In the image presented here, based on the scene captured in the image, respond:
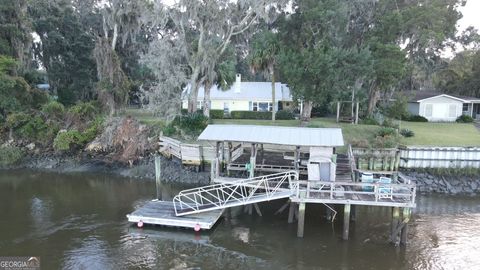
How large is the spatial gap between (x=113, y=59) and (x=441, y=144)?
2731cm

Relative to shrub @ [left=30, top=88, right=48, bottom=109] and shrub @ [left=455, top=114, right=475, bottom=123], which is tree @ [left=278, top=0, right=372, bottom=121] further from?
shrub @ [left=30, top=88, right=48, bottom=109]

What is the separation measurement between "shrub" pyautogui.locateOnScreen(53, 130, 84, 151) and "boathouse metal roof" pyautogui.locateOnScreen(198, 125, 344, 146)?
47.6 feet

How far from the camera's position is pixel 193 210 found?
→ 18156 millimetres

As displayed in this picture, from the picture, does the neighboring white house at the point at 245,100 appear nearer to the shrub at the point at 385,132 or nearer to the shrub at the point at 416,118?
the shrub at the point at 416,118

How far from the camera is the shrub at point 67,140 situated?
3030 centimetres

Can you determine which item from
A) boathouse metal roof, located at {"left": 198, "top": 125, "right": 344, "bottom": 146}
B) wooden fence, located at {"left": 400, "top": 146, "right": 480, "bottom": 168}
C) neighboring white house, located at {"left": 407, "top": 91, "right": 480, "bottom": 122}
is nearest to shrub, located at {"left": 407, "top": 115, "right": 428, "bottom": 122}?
neighboring white house, located at {"left": 407, "top": 91, "right": 480, "bottom": 122}

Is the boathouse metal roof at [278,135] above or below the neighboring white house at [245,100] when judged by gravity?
below

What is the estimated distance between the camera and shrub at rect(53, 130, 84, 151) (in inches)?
1193

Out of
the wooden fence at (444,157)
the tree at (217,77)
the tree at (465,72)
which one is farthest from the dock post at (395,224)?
the tree at (465,72)

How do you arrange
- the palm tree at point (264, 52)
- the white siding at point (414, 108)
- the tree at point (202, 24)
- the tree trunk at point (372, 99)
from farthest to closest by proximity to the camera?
the white siding at point (414, 108), the tree trunk at point (372, 99), the palm tree at point (264, 52), the tree at point (202, 24)

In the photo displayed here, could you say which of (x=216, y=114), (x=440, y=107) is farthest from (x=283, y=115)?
(x=440, y=107)

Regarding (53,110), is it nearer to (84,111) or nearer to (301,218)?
(84,111)

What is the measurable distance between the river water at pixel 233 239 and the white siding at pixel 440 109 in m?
22.2

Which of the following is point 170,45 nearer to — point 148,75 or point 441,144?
point 148,75
